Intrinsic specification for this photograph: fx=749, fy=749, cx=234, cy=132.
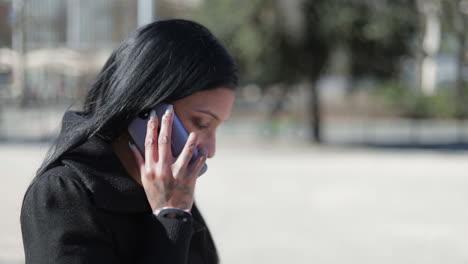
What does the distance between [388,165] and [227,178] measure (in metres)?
4.51

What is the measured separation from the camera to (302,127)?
2405 centimetres

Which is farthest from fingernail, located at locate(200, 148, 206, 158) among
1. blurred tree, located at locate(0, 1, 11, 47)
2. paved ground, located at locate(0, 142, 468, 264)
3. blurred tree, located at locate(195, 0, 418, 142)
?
blurred tree, located at locate(0, 1, 11, 47)

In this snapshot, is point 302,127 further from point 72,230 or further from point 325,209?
point 72,230

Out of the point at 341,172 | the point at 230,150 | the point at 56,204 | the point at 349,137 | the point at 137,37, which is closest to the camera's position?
the point at 56,204

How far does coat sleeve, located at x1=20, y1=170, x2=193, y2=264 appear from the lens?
1.41 meters

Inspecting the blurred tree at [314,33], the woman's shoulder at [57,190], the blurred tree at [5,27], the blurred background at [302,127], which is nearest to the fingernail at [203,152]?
the woman's shoulder at [57,190]

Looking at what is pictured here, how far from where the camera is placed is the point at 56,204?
4.73 ft

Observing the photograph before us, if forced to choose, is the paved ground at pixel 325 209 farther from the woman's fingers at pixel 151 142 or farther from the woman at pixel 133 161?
the woman's fingers at pixel 151 142

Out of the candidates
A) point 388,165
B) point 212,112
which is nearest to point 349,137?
point 388,165

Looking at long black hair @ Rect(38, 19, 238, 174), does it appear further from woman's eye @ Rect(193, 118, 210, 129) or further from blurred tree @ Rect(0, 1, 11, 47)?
blurred tree @ Rect(0, 1, 11, 47)

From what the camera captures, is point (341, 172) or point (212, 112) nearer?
point (212, 112)

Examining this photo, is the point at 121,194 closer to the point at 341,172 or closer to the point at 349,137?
the point at 341,172

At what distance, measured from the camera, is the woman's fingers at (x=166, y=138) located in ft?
4.90

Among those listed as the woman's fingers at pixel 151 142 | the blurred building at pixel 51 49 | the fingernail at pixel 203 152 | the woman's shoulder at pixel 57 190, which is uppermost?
the woman's fingers at pixel 151 142
